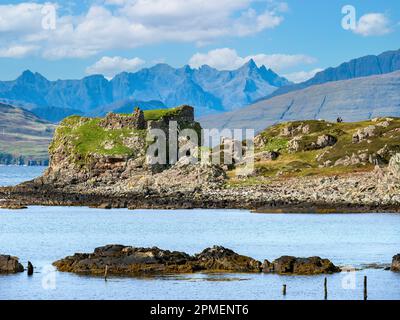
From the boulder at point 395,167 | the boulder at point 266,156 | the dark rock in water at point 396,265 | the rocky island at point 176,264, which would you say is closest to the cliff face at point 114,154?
the boulder at point 266,156

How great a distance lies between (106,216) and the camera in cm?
12838

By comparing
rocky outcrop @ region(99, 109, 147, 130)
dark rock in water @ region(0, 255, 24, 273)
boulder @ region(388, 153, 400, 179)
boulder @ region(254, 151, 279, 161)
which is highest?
rocky outcrop @ region(99, 109, 147, 130)

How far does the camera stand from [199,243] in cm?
9188

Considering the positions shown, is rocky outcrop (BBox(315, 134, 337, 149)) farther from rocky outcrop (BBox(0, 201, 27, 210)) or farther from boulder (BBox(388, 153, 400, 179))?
rocky outcrop (BBox(0, 201, 27, 210))

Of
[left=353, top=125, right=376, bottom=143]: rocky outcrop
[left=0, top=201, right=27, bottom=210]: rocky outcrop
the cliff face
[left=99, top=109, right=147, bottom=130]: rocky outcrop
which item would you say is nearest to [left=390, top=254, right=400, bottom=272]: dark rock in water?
[left=0, top=201, right=27, bottom=210]: rocky outcrop

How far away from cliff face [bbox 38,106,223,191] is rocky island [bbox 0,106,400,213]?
19 cm

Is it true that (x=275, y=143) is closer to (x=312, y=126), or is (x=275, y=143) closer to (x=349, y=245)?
(x=312, y=126)

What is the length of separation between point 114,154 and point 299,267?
357 feet

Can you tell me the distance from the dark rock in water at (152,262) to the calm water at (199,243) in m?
1.72

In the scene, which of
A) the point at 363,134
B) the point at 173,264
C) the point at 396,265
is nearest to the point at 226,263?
the point at 173,264

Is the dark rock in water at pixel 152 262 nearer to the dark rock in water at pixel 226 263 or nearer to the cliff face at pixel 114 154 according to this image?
the dark rock in water at pixel 226 263

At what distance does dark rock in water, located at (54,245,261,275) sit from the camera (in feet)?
220
